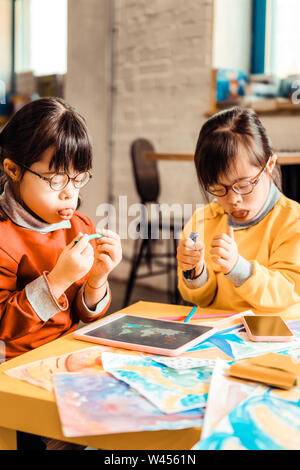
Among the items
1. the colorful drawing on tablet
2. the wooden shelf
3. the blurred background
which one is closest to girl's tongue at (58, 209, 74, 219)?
the colorful drawing on tablet

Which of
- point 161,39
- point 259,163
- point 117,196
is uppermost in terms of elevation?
point 161,39

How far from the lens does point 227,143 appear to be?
1.13 meters

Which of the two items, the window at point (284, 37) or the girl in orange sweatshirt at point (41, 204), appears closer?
the girl in orange sweatshirt at point (41, 204)

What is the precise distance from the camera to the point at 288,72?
119 inches

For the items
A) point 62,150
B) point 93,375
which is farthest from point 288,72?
point 93,375

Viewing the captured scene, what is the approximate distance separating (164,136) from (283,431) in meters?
2.87

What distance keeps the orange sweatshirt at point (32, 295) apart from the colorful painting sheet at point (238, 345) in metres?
0.27

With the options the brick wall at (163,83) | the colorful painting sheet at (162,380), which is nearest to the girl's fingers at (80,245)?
the colorful painting sheet at (162,380)

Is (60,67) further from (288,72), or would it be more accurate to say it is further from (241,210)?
(241,210)

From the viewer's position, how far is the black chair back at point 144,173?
8.99 feet

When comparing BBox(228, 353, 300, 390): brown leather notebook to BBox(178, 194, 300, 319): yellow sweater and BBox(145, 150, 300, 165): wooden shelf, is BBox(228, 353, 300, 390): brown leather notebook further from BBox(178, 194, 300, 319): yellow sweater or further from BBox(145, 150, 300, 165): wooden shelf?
BBox(145, 150, 300, 165): wooden shelf

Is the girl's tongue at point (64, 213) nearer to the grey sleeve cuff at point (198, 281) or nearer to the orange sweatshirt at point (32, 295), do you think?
the orange sweatshirt at point (32, 295)
